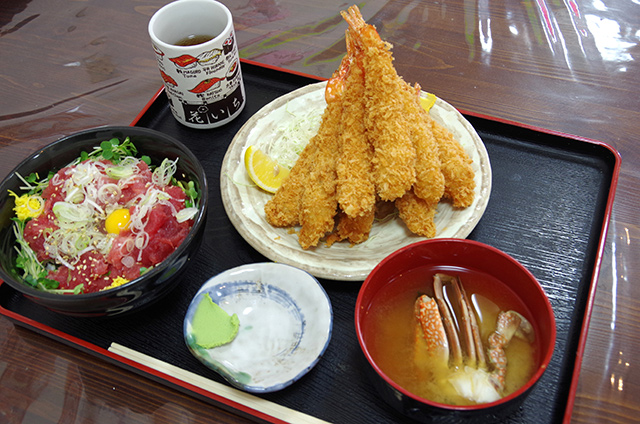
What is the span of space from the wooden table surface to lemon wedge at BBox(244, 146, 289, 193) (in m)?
0.68

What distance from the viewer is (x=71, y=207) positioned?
4.74 ft

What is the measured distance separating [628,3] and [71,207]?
2.64m

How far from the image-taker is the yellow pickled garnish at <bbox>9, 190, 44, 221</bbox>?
1432mm

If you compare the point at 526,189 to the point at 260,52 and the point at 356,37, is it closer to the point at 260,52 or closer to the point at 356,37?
the point at 356,37

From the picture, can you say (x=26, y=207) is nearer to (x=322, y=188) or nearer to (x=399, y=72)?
(x=322, y=188)

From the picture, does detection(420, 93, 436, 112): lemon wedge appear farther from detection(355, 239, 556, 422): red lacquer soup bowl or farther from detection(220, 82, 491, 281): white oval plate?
detection(355, 239, 556, 422): red lacquer soup bowl

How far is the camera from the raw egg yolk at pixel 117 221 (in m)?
1.43

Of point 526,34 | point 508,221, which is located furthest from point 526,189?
point 526,34

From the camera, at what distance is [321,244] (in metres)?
1.52

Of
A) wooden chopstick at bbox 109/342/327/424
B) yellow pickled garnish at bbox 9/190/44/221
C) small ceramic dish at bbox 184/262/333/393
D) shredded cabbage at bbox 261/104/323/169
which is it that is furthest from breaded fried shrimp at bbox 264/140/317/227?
yellow pickled garnish at bbox 9/190/44/221

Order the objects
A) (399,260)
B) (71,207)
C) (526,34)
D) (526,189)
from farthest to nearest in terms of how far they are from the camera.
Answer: (526,34), (526,189), (71,207), (399,260)

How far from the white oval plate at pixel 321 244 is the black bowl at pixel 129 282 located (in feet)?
0.50

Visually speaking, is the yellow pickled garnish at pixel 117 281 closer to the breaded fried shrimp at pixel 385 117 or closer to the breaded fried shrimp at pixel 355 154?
the breaded fried shrimp at pixel 355 154

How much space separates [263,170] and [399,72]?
886 millimetres
